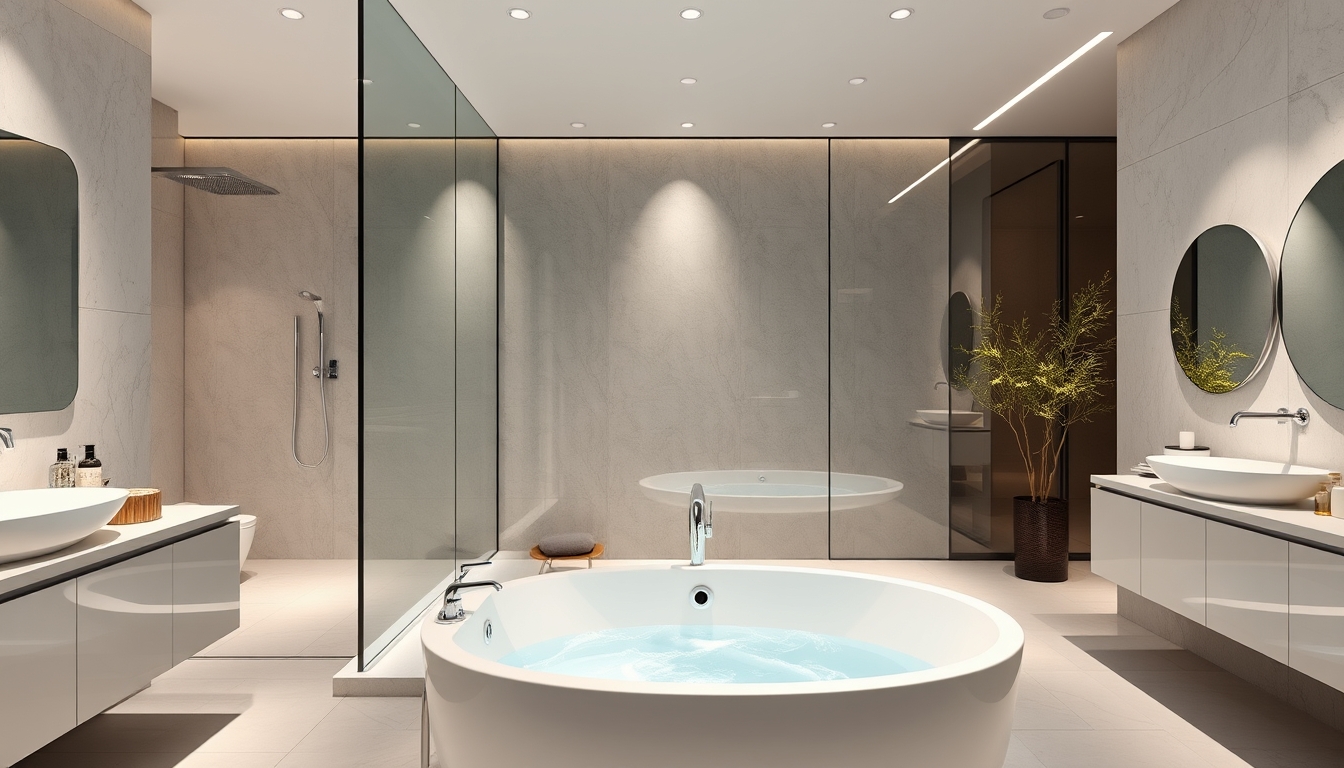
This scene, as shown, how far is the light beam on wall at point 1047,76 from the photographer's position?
366cm

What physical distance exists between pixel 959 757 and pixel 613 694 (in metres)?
0.87

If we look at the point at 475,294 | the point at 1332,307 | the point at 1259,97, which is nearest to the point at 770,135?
the point at 475,294

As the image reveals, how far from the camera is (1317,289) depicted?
270 centimetres

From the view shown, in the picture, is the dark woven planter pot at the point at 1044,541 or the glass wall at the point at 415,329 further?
the dark woven planter pot at the point at 1044,541

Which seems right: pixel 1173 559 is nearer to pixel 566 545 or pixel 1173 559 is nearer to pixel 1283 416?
pixel 1283 416

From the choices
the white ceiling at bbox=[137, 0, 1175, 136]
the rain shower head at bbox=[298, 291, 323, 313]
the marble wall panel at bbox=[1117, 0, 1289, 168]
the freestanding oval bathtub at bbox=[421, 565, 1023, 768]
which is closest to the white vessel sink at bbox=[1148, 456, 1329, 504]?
the freestanding oval bathtub at bbox=[421, 565, 1023, 768]

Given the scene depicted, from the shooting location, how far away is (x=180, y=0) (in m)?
3.21

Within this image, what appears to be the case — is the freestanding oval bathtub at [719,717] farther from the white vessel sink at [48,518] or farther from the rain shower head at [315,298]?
the rain shower head at [315,298]

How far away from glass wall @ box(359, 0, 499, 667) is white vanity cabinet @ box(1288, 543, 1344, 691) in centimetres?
308

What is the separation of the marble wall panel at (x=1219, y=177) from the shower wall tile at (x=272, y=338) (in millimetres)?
4501

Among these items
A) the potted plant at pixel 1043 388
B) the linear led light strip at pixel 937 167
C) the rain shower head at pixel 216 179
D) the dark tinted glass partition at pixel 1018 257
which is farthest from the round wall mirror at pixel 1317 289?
the rain shower head at pixel 216 179

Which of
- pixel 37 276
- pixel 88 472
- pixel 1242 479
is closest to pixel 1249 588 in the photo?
pixel 1242 479

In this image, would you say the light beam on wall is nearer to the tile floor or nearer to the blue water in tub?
the tile floor

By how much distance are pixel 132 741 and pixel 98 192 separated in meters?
1.97
